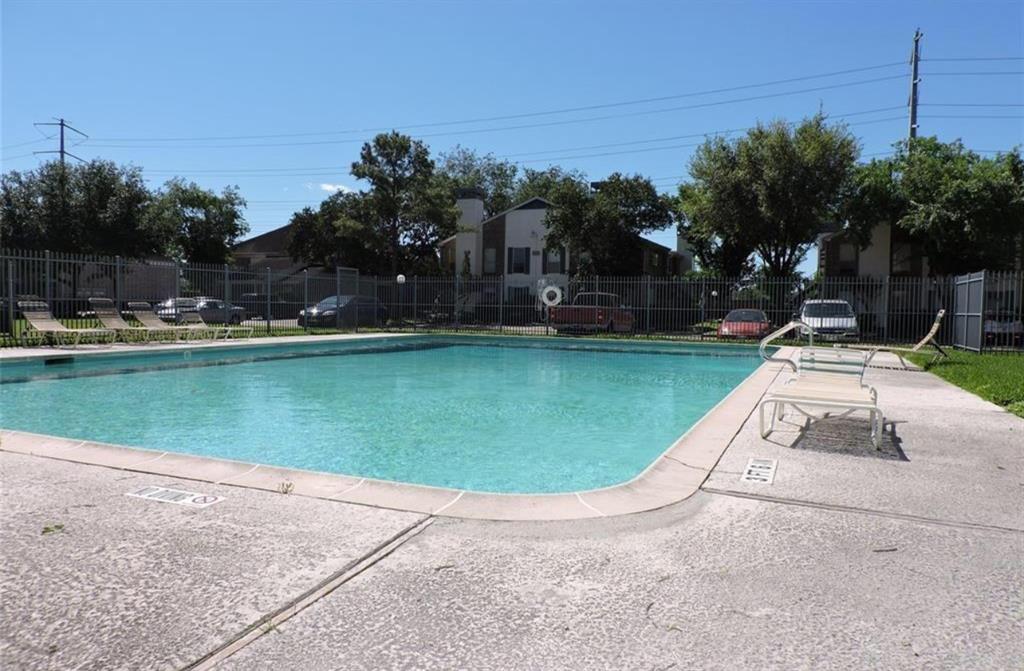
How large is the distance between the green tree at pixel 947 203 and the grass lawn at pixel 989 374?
9837mm

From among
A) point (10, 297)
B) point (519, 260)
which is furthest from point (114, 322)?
point (519, 260)

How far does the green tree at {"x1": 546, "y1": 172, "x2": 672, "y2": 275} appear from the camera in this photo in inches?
1178

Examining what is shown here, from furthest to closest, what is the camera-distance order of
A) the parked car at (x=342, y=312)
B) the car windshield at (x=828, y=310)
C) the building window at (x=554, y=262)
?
the building window at (x=554, y=262) < the parked car at (x=342, y=312) < the car windshield at (x=828, y=310)

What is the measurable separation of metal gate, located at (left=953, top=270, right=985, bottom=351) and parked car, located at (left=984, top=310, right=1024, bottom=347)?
0.68m

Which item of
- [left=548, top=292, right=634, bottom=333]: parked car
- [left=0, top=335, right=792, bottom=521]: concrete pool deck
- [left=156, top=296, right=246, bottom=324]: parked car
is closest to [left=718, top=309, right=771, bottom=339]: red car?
[left=548, top=292, right=634, bottom=333]: parked car

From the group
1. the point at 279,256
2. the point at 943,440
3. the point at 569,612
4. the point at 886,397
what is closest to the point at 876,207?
the point at 886,397

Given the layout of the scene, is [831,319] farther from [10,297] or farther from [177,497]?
[10,297]

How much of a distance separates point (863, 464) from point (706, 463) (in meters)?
1.20

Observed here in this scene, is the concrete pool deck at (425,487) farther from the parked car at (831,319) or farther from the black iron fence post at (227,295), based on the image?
the parked car at (831,319)

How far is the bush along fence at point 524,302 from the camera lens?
A: 52.1ft

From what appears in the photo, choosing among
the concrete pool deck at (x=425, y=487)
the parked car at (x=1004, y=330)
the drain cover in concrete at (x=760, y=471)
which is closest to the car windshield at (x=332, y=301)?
the concrete pool deck at (x=425, y=487)

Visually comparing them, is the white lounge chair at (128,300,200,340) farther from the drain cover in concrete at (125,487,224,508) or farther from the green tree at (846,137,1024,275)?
the green tree at (846,137,1024,275)

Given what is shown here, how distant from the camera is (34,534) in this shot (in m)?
3.06

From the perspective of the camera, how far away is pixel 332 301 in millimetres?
25109
